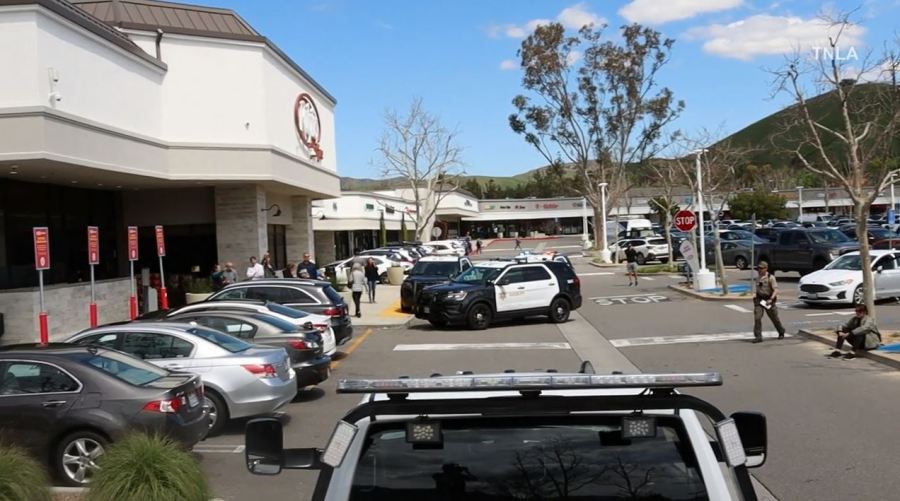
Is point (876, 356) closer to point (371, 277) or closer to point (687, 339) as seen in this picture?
point (687, 339)

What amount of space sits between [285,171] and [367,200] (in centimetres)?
3526

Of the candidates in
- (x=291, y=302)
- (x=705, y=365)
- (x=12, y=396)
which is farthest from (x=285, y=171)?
(x=12, y=396)

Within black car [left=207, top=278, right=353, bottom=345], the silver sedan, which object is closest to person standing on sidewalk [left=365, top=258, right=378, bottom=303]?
black car [left=207, top=278, right=353, bottom=345]

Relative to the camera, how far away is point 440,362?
17.5 meters

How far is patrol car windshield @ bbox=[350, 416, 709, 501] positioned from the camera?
2945 millimetres

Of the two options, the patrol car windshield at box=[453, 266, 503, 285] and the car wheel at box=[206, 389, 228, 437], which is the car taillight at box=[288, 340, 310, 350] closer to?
the car wheel at box=[206, 389, 228, 437]

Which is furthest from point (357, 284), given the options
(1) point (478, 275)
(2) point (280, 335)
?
(2) point (280, 335)

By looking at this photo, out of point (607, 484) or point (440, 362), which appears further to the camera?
point (440, 362)

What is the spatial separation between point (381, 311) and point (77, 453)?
20926mm

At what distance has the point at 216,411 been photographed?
35.4 ft

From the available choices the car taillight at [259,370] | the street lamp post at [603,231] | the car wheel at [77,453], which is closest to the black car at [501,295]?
the car taillight at [259,370]

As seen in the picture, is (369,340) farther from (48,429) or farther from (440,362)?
(48,429)

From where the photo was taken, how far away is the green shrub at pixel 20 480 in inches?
256

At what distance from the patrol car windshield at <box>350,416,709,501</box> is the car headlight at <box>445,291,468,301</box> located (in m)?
20.3
